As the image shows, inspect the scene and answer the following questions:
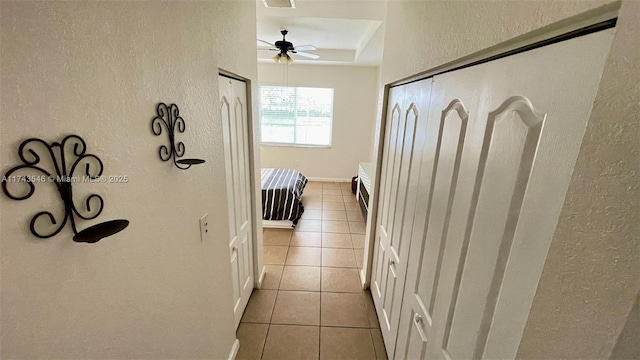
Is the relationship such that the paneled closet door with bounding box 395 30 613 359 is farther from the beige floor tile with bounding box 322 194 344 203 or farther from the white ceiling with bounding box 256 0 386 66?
the beige floor tile with bounding box 322 194 344 203

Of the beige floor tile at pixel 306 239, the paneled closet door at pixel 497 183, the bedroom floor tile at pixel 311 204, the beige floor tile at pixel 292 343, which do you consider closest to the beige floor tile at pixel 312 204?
the bedroom floor tile at pixel 311 204

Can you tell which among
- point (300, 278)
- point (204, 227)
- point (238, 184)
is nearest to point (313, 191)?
point (300, 278)

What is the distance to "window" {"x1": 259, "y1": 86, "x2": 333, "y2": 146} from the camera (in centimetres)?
549

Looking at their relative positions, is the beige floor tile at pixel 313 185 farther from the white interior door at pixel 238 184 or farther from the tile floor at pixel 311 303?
the white interior door at pixel 238 184

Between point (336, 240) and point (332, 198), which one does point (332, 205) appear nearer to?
point (332, 198)

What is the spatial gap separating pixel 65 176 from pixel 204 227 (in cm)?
74

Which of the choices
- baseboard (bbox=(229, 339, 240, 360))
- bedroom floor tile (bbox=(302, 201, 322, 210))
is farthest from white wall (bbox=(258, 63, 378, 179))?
baseboard (bbox=(229, 339, 240, 360))

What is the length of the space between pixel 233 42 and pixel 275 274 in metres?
2.10

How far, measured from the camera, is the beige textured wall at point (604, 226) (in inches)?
13.5

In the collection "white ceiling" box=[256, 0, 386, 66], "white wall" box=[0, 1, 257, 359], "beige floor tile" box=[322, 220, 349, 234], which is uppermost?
"white ceiling" box=[256, 0, 386, 66]

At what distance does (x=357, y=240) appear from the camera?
3402 mm

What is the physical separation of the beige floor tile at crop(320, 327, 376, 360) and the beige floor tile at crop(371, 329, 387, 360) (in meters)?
0.03

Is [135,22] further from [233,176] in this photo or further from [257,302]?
[257,302]

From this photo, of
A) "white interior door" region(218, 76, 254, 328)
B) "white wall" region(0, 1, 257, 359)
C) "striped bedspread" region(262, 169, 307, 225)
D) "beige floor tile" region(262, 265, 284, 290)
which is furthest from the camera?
"striped bedspread" region(262, 169, 307, 225)
